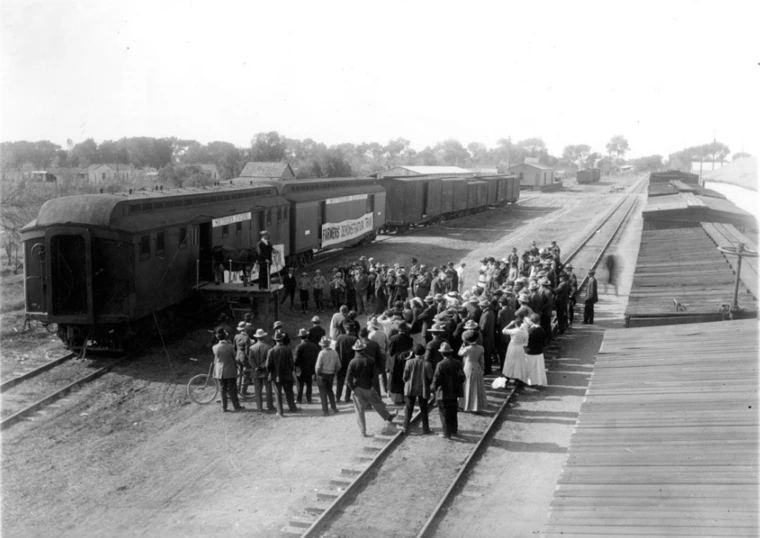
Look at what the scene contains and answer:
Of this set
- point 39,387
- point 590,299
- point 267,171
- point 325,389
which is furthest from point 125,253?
point 267,171

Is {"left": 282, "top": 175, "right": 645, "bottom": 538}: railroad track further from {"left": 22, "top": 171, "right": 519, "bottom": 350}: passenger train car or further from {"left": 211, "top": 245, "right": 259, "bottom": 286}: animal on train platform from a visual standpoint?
{"left": 211, "top": 245, "right": 259, "bottom": 286}: animal on train platform

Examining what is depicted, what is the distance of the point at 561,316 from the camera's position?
17.3m

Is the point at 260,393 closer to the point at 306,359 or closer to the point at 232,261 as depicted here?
the point at 306,359

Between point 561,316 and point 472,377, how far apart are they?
615 cm

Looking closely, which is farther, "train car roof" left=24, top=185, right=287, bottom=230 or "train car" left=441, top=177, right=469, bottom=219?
"train car" left=441, top=177, right=469, bottom=219

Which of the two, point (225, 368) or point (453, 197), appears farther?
point (453, 197)

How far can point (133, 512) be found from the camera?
9086 mm

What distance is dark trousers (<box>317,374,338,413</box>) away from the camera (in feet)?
39.8

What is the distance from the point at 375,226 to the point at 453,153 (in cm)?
16702

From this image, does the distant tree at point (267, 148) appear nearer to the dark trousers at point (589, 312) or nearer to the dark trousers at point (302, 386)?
the dark trousers at point (589, 312)

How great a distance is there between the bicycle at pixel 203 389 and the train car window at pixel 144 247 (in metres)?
2.94

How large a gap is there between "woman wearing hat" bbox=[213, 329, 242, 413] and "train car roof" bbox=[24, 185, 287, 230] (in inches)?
171

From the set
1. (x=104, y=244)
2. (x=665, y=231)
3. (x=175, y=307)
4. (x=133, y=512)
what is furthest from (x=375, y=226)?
(x=133, y=512)

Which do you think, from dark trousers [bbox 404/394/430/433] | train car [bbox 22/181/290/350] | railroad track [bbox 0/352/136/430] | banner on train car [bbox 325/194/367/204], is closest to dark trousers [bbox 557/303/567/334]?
dark trousers [bbox 404/394/430/433]
